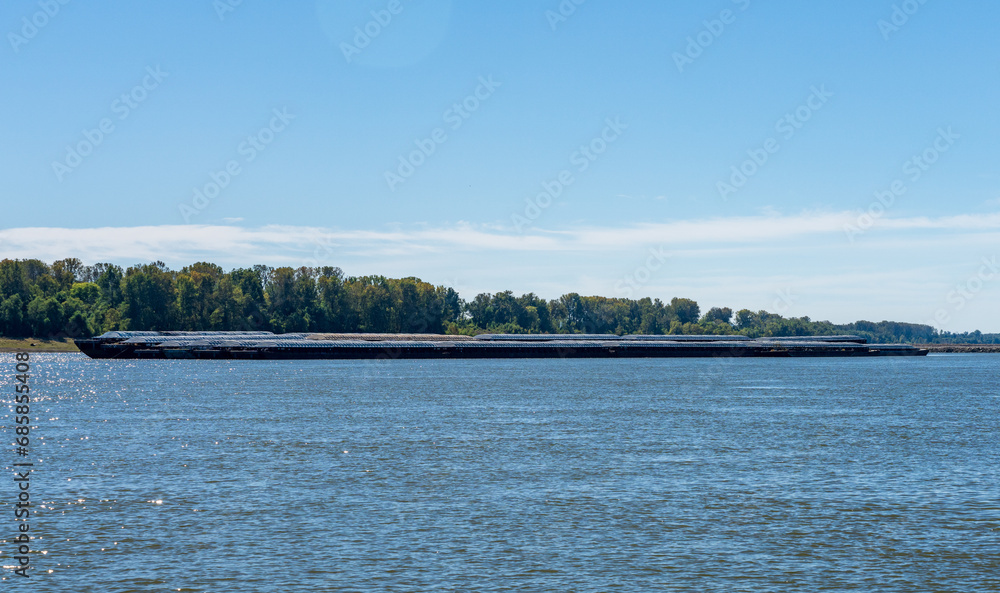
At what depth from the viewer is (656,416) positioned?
243 feet

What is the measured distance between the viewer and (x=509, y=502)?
35969mm

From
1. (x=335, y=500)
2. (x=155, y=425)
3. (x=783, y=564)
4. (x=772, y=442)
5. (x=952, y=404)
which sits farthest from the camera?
(x=952, y=404)

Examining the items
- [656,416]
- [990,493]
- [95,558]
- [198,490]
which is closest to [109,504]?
[198,490]

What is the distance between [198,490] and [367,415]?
3630 cm

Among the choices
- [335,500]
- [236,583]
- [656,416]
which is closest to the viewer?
[236,583]

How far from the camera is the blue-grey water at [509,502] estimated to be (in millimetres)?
25812

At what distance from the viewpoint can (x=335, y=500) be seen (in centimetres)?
3619

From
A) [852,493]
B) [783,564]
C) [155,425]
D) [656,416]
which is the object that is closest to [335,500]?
[783,564]

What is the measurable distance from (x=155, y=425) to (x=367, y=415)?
54.2ft

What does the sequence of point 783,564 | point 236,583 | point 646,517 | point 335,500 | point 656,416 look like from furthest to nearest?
1. point 656,416
2. point 335,500
3. point 646,517
4. point 783,564
5. point 236,583

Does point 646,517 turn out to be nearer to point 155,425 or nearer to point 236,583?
point 236,583

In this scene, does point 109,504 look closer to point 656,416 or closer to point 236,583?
point 236,583

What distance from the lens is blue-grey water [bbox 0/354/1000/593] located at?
84.7ft

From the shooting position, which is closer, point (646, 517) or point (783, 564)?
point (783, 564)
